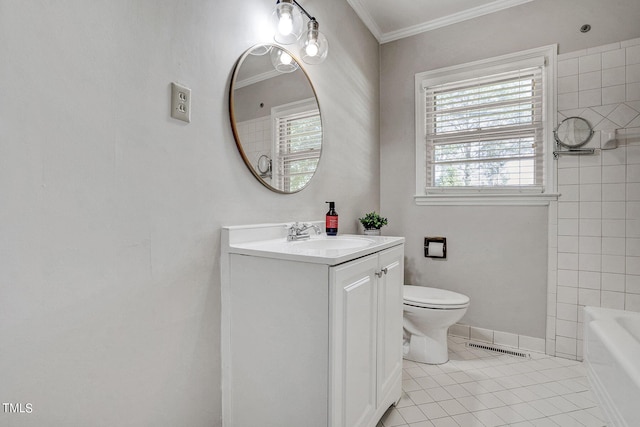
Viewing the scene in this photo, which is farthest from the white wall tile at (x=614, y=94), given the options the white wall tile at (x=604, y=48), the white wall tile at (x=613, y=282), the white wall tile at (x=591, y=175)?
the white wall tile at (x=613, y=282)

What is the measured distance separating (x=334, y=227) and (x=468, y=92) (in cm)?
168

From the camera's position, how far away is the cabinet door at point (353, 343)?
3.39ft

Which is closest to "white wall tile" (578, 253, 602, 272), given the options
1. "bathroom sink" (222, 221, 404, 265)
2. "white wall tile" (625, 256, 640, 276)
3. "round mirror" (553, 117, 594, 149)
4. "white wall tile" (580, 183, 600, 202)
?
"white wall tile" (625, 256, 640, 276)

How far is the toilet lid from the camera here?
1974 millimetres

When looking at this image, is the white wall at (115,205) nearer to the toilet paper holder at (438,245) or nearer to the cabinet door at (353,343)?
the cabinet door at (353,343)

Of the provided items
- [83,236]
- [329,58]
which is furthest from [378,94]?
[83,236]

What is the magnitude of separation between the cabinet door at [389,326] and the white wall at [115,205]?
67 cm

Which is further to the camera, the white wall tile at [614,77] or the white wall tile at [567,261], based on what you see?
the white wall tile at [567,261]

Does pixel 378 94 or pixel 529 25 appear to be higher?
pixel 529 25

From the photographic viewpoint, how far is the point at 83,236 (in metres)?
0.86

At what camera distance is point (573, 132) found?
6.90ft

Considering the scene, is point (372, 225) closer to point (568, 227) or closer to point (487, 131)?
point (487, 131)

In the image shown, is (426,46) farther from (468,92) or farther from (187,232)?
(187,232)

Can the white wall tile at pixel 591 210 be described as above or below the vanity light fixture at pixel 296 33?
below
